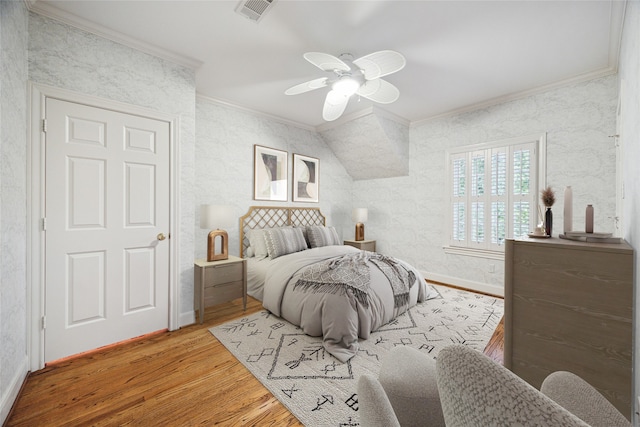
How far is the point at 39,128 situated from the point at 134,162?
24.3 inches

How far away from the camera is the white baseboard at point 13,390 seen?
1.55 metres

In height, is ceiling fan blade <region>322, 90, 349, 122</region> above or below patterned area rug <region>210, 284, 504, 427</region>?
above

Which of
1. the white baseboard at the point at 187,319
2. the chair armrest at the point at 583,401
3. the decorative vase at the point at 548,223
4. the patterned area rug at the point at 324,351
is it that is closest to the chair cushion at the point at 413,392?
the chair armrest at the point at 583,401

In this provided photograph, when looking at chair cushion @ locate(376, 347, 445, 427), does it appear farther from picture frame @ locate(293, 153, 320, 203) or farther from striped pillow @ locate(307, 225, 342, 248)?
picture frame @ locate(293, 153, 320, 203)

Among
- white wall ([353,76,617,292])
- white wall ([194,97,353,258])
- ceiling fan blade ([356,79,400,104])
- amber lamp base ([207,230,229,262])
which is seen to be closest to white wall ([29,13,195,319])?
amber lamp base ([207,230,229,262])

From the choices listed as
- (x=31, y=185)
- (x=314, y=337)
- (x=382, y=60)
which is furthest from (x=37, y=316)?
(x=382, y=60)

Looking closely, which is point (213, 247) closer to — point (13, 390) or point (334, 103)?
point (13, 390)

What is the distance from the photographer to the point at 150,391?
5.97ft

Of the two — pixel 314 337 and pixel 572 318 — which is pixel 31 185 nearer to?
pixel 314 337

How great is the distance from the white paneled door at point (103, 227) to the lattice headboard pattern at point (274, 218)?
1.49 metres

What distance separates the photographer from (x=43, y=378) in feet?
6.35

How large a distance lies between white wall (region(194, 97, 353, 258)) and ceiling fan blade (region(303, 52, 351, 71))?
214cm

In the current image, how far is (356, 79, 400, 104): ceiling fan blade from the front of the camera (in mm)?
2492

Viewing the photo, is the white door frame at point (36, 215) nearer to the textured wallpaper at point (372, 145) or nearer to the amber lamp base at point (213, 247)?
the amber lamp base at point (213, 247)
